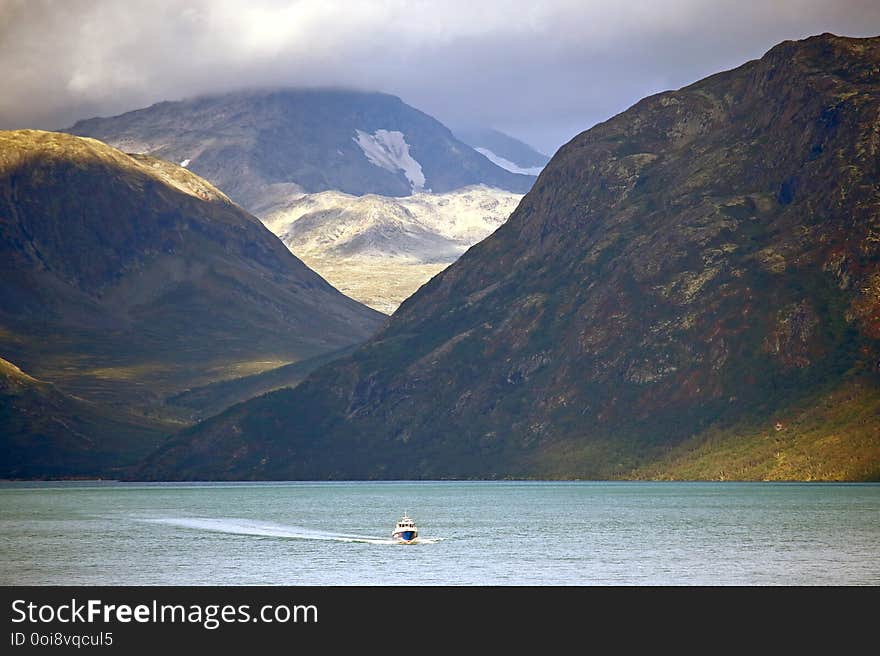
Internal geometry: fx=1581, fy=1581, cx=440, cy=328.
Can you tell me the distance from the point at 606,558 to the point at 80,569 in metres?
60.5

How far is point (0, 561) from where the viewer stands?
188 metres
